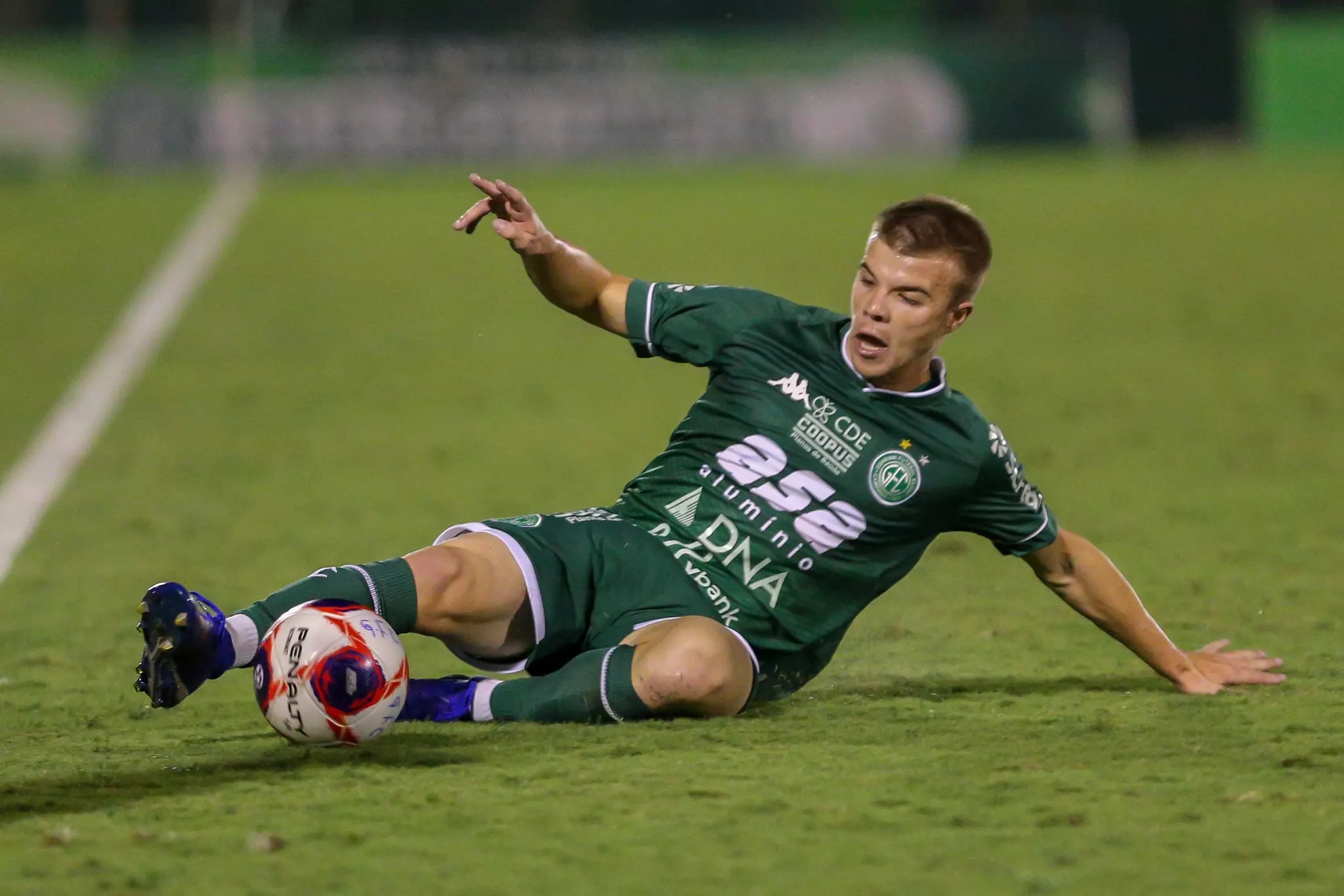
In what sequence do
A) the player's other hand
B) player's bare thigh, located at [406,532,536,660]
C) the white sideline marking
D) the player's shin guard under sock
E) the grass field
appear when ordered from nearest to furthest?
the grass field, the player's shin guard under sock, player's bare thigh, located at [406,532,536,660], the player's other hand, the white sideline marking

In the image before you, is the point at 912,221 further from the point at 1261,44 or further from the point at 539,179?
the point at 1261,44

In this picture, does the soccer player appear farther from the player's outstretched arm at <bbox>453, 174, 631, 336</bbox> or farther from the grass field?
the grass field

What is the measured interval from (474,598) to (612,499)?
11.0 feet

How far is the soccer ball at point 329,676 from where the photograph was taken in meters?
4.02

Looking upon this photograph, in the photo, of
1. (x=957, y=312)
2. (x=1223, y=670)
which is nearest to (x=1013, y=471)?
(x=957, y=312)

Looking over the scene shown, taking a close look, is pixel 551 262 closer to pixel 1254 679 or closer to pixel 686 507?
pixel 686 507

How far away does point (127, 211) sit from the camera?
18.8 metres

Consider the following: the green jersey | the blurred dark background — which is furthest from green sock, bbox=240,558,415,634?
the blurred dark background

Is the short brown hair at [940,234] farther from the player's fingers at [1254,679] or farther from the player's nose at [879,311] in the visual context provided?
the player's fingers at [1254,679]

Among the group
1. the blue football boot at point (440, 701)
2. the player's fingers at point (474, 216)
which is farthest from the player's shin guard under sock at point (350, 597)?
the player's fingers at point (474, 216)

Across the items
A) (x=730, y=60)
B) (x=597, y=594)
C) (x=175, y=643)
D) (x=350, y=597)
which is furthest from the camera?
(x=730, y=60)

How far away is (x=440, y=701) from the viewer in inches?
177

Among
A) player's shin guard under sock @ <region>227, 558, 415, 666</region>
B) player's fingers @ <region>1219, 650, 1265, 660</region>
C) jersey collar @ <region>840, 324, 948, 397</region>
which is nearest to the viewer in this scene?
player's shin guard under sock @ <region>227, 558, 415, 666</region>

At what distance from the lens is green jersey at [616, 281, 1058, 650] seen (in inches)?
177
